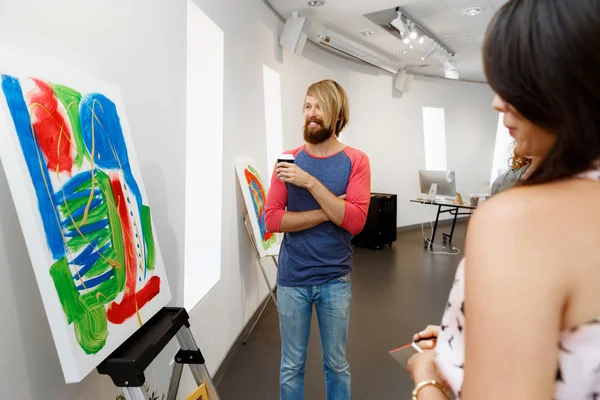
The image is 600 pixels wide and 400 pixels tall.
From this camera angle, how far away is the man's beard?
1594 mm

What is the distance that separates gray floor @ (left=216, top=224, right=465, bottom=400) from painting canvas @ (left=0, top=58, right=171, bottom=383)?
4.70 feet

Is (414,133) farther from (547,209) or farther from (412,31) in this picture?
(547,209)

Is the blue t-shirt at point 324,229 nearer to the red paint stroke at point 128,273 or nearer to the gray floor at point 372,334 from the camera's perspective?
Answer: the red paint stroke at point 128,273

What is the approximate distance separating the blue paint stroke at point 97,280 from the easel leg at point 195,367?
40 centimetres

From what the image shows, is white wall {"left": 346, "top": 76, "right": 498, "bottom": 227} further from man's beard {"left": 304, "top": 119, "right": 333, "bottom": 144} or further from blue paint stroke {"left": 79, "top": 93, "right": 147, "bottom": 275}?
blue paint stroke {"left": 79, "top": 93, "right": 147, "bottom": 275}

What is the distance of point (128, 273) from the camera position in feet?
3.57

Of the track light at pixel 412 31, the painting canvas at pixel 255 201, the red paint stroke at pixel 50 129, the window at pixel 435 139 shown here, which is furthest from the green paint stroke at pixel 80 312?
the window at pixel 435 139

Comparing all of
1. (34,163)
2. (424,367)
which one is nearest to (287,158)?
(34,163)

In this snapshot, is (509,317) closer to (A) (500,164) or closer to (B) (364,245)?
(B) (364,245)

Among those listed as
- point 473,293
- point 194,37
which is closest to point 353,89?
point 194,37

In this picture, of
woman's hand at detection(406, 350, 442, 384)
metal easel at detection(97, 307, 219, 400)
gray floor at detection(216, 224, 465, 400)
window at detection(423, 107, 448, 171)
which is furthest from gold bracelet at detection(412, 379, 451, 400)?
window at detection(423, 107, 448, 171)

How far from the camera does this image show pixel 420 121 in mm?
7301

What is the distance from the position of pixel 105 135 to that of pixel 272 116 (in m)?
2.96

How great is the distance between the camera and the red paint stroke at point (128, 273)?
1.04 metres
